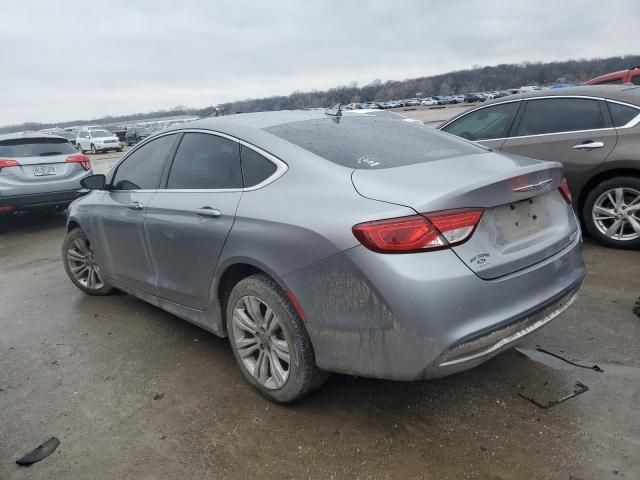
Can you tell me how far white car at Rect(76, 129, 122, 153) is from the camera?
32.9 meters

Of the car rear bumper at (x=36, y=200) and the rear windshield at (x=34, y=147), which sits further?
the rear windshield at (x=34, y=147)

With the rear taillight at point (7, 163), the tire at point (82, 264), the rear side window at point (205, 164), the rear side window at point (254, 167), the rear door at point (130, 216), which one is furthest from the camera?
the rear taillight at point (7, 163)

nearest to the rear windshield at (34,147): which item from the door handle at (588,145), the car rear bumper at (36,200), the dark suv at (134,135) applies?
the car rear bumper at (36,200)

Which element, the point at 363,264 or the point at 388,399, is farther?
the point at 388,399

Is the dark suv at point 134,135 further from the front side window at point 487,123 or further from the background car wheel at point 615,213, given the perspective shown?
the background car wheel at point 615,213

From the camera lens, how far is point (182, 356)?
3.58 metres

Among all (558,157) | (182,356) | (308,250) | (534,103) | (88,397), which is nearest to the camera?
(308,250)

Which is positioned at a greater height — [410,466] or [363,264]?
[363,264]

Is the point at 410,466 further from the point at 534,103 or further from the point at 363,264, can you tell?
the point at 534,103

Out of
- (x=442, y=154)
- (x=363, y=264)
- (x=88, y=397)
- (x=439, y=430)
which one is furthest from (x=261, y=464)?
(x=442, y=154)

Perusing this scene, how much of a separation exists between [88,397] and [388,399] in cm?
183

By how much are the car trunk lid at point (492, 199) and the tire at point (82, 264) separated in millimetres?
3281

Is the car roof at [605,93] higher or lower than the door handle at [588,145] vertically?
higher

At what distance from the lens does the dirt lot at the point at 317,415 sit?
7.80 ft
